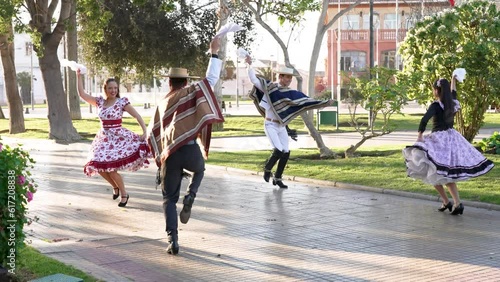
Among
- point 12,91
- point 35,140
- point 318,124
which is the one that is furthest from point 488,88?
point 12,91

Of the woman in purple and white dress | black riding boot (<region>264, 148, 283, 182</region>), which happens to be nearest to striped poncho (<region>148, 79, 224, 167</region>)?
the woman in purple and white dress

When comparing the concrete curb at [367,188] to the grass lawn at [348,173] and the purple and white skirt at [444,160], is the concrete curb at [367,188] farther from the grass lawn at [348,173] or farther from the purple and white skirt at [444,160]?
the purple and white skirt at [444,160]

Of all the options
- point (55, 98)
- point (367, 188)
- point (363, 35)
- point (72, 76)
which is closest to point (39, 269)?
point (367, 188)

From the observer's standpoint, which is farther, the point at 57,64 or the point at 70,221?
the point at 57,64

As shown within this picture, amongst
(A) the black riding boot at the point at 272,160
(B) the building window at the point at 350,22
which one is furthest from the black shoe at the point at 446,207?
(B) the building window at the point at 350,22

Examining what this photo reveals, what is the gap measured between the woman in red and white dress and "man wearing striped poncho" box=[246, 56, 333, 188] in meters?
2.75

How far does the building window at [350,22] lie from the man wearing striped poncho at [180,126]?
203 feet

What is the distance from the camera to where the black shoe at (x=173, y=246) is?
8.80 m

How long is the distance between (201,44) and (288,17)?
19.7 metres

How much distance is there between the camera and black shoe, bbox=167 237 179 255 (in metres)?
8.80

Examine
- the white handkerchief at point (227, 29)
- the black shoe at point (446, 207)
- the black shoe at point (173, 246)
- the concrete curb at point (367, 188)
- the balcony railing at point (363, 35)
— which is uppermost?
the balcony railing at point (363, 35)

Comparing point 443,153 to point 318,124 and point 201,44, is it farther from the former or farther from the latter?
point 201,44

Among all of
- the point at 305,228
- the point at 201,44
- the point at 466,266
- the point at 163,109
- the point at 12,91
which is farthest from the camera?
the point at 201,44

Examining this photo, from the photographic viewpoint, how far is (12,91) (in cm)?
3459
